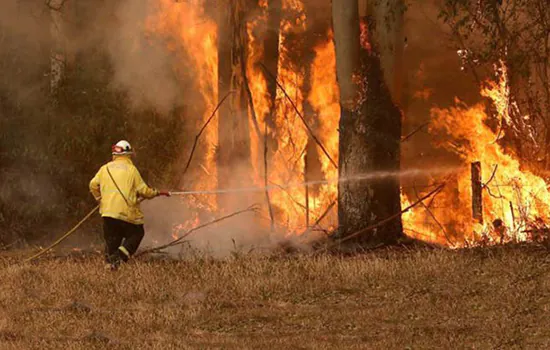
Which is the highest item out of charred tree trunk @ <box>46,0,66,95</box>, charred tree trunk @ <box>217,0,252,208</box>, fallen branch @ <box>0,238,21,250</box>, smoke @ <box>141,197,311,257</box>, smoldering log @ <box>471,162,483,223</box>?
charred tree trunk @ <box>46,0,66,95</box>

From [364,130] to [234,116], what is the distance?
370 cm

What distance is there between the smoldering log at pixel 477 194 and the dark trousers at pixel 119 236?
5504 millimetres

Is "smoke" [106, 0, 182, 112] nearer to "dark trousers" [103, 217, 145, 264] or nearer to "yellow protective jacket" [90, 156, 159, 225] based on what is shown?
"yellow protective jacket" [90, 156, 159, 225]

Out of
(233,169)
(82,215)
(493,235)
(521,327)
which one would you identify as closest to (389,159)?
(493,235)

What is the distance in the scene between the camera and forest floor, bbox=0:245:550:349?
7.86m

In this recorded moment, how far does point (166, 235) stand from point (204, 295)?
643 cm

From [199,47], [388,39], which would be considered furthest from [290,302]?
[199,47]

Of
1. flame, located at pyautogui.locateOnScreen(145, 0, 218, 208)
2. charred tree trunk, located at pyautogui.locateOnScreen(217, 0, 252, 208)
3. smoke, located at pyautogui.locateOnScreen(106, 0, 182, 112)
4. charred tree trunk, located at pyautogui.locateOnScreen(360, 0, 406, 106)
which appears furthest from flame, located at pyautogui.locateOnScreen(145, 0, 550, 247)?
charred tree trunk, located at pyautogui.locateOnScreen(360, 0, 406, 106)

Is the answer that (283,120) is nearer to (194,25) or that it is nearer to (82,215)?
(194,25)

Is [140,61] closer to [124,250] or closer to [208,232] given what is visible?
[208,232]

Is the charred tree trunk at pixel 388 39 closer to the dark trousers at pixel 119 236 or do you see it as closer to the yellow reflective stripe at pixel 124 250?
the dark trousers at pixel 119 236

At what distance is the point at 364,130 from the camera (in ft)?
41.9

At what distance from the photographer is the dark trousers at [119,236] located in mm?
11594

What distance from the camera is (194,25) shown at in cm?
1759
